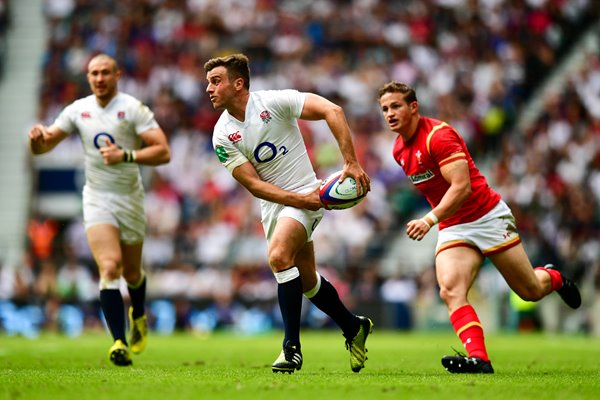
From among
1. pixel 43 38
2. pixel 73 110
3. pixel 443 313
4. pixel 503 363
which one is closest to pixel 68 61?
pixel 43 38

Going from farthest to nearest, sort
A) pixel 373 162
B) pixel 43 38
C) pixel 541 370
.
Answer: pixel 43 38 → pixel 373 162 → pixel 541 370

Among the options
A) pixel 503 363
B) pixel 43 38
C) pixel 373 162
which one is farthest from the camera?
pixel 43 38

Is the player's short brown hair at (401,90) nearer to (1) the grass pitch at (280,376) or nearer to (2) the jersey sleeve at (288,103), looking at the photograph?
(2) the jersey sleeve at (288,103)

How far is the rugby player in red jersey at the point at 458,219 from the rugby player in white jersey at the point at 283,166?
0.69 meters

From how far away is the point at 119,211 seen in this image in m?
11.0

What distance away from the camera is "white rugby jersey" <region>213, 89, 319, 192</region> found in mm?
8922

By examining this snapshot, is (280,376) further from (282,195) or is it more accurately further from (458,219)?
(458,219)

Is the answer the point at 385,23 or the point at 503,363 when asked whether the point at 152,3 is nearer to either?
the point at 385,23

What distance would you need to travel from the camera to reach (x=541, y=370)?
9.57m

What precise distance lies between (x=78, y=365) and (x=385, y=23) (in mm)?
18851

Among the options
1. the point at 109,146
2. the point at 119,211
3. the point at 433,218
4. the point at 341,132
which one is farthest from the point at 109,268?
Result: the point at 433,218

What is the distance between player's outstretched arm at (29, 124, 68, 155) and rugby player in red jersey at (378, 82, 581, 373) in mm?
3587

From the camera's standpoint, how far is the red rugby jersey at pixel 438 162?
890 centimetres

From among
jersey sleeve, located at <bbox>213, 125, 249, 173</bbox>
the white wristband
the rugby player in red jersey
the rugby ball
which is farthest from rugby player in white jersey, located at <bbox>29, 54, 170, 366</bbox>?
the white wristband
